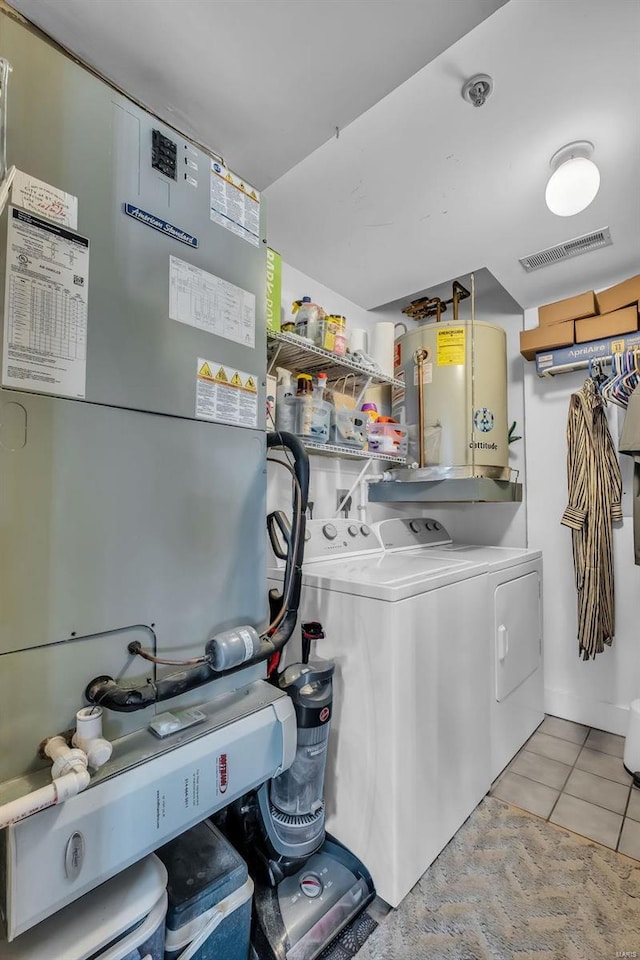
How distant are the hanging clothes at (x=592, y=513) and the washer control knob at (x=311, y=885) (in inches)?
65.9

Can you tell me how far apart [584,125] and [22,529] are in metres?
2.00

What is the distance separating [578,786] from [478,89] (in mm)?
2679

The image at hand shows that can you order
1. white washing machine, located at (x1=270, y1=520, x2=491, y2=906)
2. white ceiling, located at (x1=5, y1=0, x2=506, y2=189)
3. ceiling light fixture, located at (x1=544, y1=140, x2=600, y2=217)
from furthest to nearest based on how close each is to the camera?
ceiling light fixture, located at (x1=544, y1=140, x2=600, y2=217), white washing machine, located at (x1=270, y1=520, x2=491, y2=906), white ceiling, located at (x1=5, y1=0, x2=506, y2=189)

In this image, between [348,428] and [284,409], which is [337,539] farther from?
[284,409]

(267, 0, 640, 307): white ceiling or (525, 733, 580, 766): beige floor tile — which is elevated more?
(267, 0, 640, 307): white ceiling

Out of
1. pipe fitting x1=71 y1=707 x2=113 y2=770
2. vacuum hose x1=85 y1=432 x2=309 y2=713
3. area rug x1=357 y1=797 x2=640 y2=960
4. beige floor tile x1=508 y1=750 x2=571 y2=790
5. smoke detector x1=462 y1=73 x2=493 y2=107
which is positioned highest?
smoke detector x1=462 y1=73 x2=493 y2=107

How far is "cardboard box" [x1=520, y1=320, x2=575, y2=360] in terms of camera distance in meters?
2.32

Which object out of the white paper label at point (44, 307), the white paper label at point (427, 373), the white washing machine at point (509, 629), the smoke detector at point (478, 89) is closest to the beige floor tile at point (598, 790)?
the white washing machine at point (509, 629)

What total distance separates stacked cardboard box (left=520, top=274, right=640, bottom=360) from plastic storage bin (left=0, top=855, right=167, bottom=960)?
2.75 m

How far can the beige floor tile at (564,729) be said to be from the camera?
2.24 metres

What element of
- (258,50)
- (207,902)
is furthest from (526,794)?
(258,50)

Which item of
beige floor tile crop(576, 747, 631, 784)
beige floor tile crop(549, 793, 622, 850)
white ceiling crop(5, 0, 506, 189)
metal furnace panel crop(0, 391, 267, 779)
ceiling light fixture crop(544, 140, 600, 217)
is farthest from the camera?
beige floor tile crop(576, 747, 631, 784)

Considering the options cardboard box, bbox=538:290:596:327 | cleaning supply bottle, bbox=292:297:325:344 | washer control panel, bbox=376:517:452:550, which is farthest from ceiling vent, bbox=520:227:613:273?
washer control panel, bbox=376:517:452:550

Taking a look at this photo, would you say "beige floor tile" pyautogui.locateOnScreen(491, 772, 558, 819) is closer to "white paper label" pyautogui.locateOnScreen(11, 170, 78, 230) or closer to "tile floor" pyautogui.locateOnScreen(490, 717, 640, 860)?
"tile floor" pyautogui.locateOnScreen(490, 717, 640, 860)
